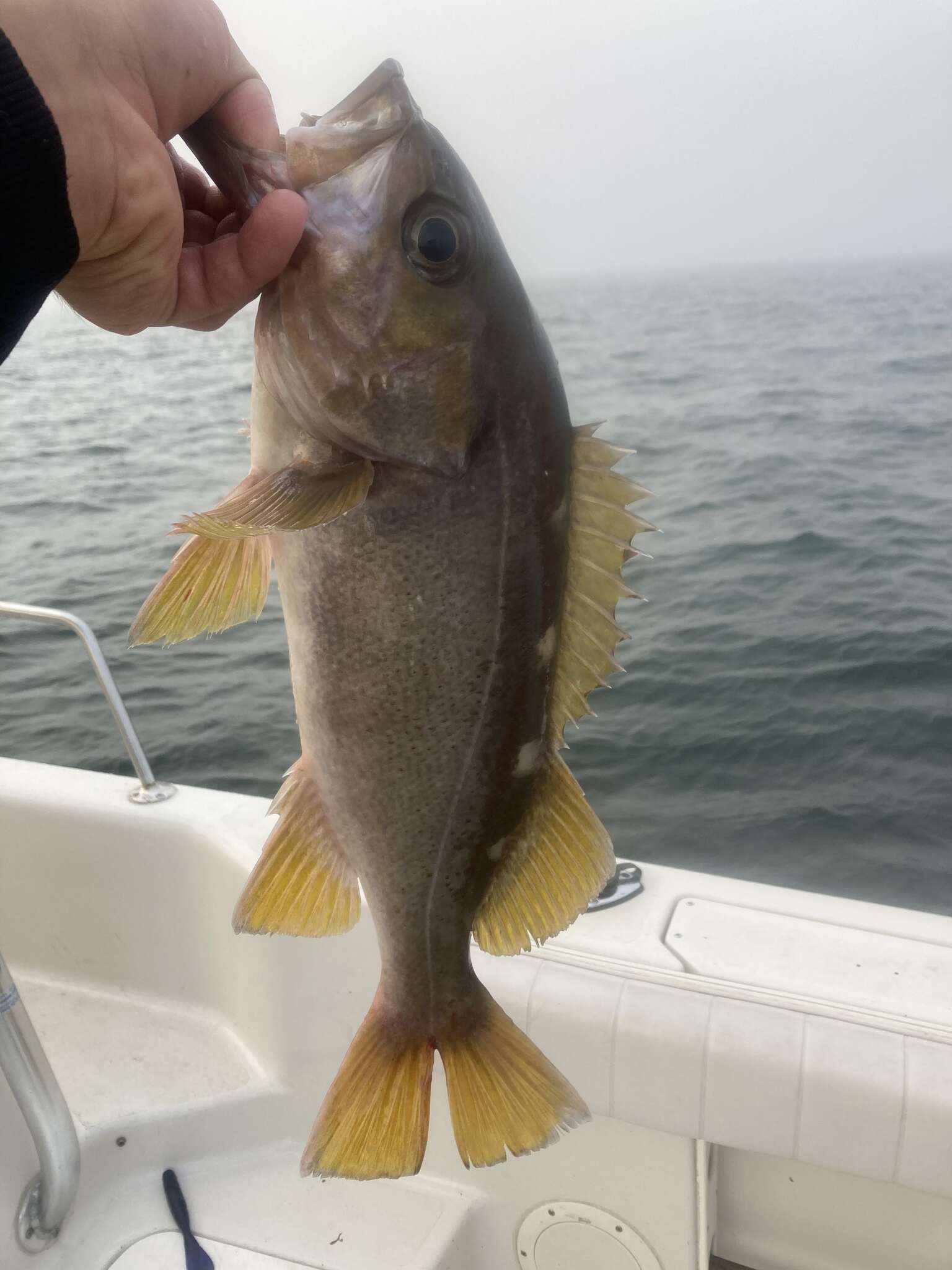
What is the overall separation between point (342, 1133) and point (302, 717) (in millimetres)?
666

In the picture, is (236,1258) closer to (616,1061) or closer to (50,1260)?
(50,1260)

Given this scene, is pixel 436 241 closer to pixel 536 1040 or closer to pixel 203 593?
pixel 203 593

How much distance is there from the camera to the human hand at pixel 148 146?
1.03 m

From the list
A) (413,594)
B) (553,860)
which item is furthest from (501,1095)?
(413,594)

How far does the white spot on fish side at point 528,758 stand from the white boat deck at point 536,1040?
1.04m

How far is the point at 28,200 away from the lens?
3.33 feet

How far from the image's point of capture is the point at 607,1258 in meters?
2.58

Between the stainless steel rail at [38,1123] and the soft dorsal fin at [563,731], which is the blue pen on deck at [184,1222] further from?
the soft dorsal fin at [563,731]

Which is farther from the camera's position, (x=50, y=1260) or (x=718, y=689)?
(x=718, y=689)

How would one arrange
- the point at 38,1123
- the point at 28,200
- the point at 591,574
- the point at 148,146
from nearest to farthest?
the point at 28,200
the point at 148,146
the point at 591,574
the point at 38,1123

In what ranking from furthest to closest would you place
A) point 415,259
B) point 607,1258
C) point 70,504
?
point 70,504, point 607,1258, point 415,259

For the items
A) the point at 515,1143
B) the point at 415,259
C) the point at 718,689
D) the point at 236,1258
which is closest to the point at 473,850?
the point at 515,1143

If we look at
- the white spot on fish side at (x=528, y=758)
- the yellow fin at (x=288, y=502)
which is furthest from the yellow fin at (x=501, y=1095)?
the yellow fin at (x=288, y=502)

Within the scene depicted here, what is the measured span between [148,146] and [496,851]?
1.07 metres
